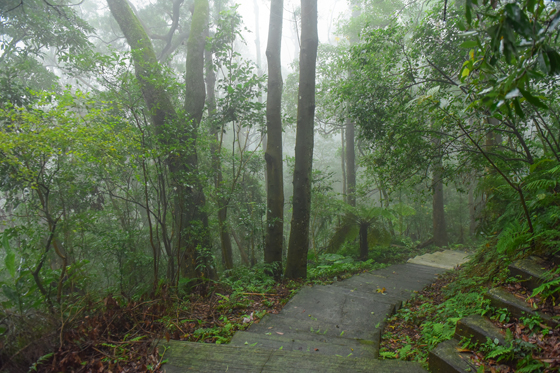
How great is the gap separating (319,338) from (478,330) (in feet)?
4.19

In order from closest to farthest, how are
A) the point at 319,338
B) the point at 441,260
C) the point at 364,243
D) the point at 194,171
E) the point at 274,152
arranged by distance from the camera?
the point at 319,338 → the point at 194,171 → the point at 274,152 → the point at 364,243 → the point at 441,260

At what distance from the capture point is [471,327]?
2.09m

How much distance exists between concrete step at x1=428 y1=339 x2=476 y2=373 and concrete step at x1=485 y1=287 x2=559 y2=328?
0.51 meters

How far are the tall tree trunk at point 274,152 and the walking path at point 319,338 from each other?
1275 mm

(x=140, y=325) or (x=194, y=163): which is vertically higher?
(x=194, y=163)

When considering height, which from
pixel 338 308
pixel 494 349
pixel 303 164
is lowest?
pixel 338 308

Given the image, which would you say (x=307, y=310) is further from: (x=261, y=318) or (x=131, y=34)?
(x=131, y=34)

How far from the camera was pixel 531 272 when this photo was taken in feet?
7.80

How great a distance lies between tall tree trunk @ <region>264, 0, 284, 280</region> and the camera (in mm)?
5230

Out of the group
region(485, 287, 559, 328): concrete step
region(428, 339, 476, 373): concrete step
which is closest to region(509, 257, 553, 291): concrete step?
region(485, 287, 559, 328): concrete step

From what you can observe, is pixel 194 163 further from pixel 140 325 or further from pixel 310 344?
pixel 310 344

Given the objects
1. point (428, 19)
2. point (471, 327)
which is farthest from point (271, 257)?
point (428, 19)

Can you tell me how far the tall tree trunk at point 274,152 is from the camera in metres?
5.23

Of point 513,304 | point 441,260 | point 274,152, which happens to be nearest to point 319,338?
point 513,304
